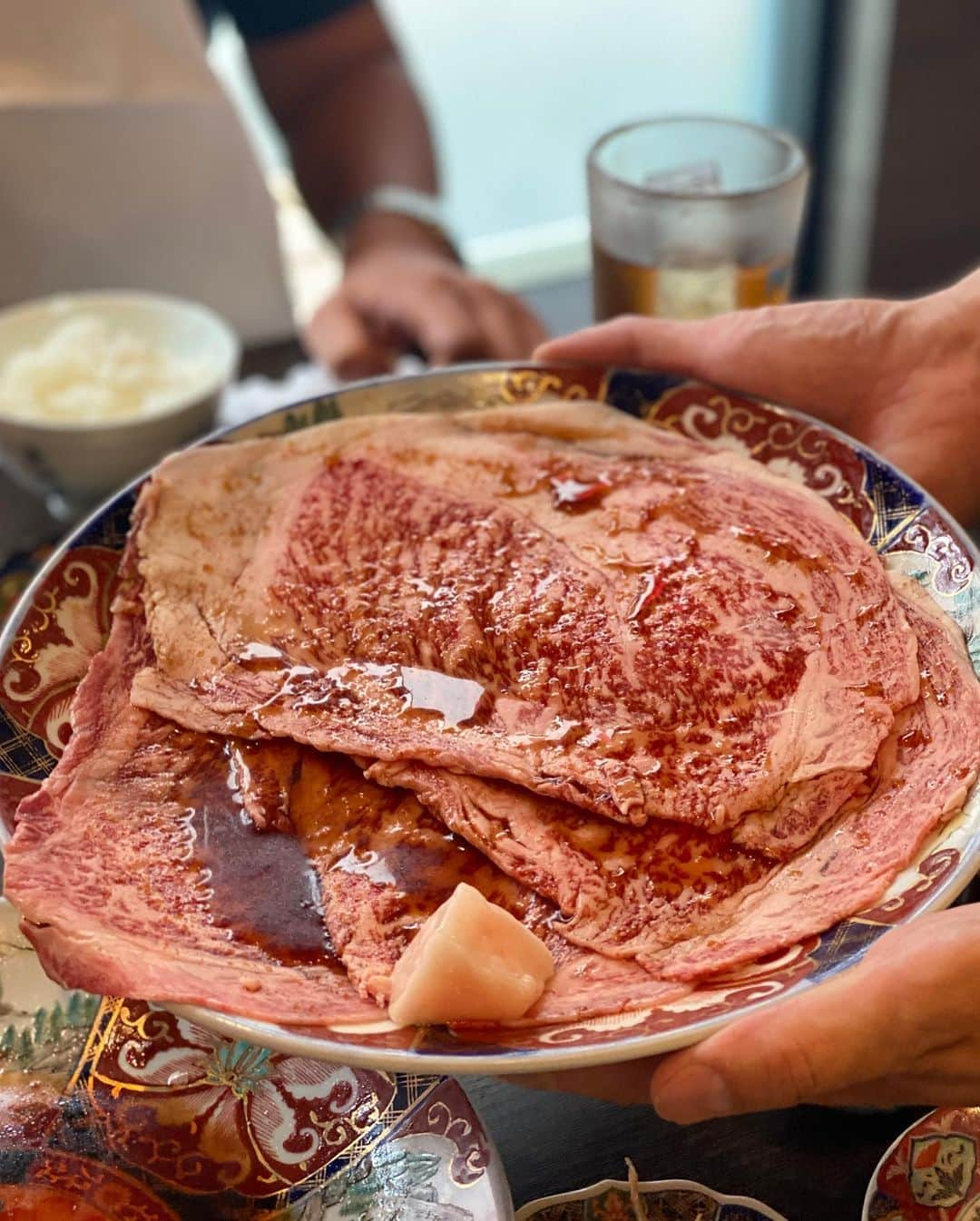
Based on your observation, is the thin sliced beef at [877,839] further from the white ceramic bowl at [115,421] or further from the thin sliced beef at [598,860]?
the white ceramic bowl at [115,421]

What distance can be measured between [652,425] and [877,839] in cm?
83

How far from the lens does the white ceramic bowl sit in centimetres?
242

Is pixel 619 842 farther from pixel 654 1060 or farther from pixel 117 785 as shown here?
pixel 117 785

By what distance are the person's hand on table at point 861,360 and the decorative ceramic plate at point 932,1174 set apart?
1.13m

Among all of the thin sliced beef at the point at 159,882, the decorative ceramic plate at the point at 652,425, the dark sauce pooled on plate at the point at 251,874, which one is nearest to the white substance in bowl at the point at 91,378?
the decorative ceramic plate at the point at 652,425

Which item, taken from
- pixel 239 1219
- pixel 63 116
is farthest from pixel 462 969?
pixel 63 116

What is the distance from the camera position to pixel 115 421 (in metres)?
2.42

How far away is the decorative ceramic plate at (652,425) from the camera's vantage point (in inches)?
44.9

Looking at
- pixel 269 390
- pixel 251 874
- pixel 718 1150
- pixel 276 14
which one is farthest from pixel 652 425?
pixel 276 14

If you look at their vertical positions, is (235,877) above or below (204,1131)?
above

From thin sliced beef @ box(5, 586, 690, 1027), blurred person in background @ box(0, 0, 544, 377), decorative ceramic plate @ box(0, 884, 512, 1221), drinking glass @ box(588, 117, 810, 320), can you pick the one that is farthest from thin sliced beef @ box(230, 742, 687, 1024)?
blurred person in background @ box(0, 0, 544, 377)

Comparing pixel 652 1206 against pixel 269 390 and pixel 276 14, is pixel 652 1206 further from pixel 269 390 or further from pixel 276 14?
pixel 276 14

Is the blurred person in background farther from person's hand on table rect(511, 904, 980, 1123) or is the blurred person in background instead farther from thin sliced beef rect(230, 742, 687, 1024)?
person's hand on table rect(511, 904, 980, 1123)

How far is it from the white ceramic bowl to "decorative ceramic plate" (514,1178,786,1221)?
1749 millimetres
